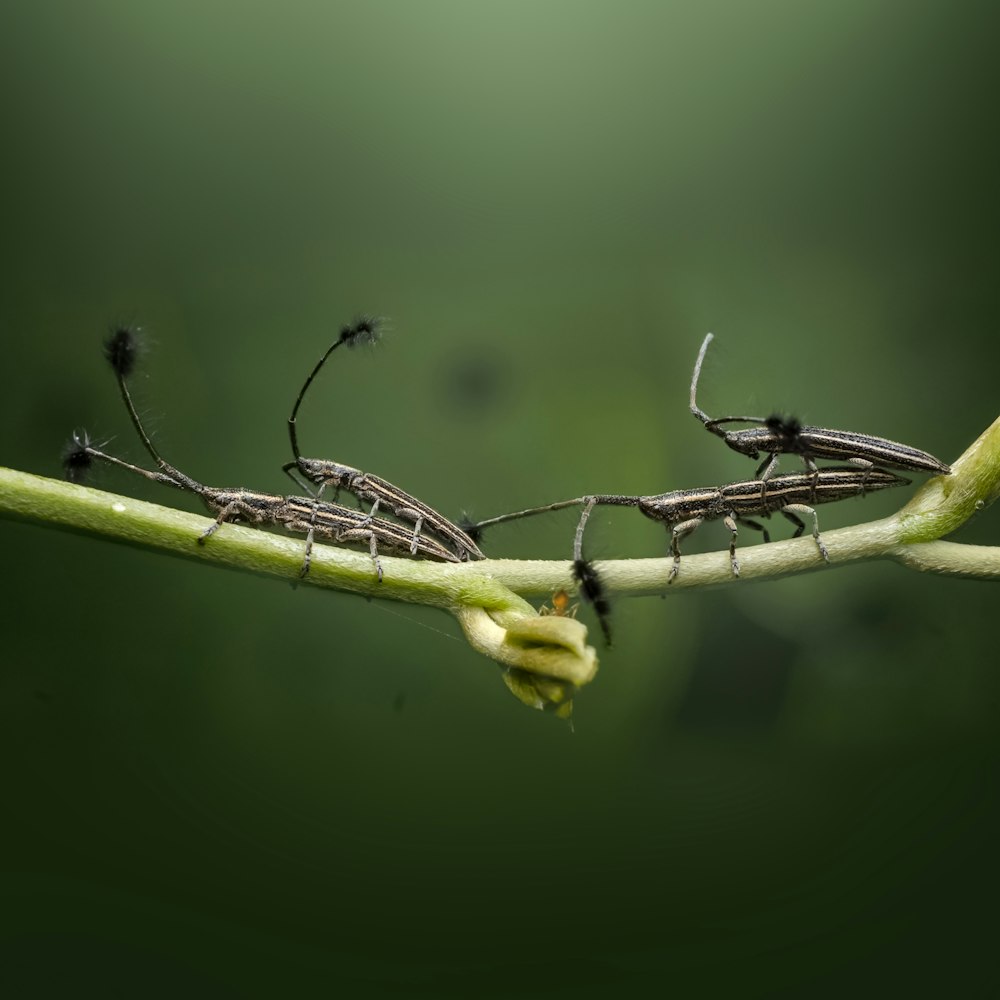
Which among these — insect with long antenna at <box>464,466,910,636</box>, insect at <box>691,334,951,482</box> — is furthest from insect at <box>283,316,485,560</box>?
insect at <box>691,334,951,482</box>

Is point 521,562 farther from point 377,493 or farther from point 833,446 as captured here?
A: point 833,446

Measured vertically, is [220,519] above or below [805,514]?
below

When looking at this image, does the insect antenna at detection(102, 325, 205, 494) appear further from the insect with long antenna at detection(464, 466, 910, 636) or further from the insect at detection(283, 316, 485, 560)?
the insect with long antenna at detection(464, 466, 910, 636)

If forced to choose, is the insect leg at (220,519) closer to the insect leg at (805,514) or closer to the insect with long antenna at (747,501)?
the insect with long antenna at (747,501)

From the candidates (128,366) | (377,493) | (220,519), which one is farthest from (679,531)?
(128,366)

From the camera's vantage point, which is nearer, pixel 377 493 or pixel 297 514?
pixel 297 514

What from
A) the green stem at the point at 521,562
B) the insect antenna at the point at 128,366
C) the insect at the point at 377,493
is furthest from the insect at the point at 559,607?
the insect antenna at the point at 128,366

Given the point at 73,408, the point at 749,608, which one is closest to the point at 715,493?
the point at 749,608
